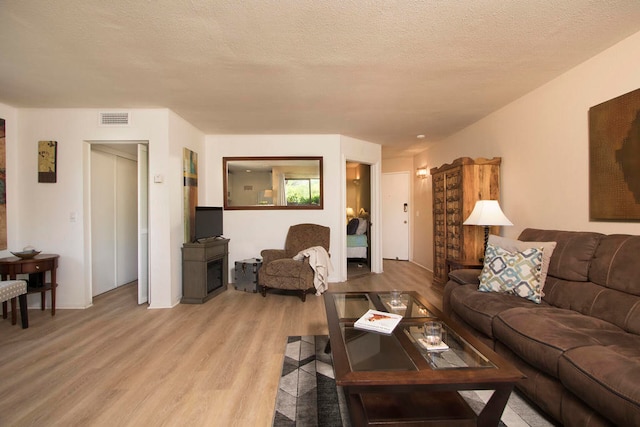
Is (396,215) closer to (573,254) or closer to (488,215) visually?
(488,215)

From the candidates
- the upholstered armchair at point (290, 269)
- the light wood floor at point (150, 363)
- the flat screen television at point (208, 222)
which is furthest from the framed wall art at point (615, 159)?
the flat screen television at point (208, 222)

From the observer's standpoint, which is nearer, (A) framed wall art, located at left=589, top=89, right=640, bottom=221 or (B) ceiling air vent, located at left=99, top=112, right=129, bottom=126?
(A) framed wall art, located at left=589, top=89, right=640, bottom=221

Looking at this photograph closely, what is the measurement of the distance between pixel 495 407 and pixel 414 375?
0.41m

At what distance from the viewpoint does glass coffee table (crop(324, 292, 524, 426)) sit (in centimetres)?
122

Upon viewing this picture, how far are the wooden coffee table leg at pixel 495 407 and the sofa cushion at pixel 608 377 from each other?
31 cm

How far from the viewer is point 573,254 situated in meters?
2.23

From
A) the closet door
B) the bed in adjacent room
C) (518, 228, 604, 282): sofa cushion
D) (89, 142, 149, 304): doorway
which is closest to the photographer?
(518, 228, 604, 282): sofa cushion

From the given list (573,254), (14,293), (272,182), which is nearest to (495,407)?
(573,254)

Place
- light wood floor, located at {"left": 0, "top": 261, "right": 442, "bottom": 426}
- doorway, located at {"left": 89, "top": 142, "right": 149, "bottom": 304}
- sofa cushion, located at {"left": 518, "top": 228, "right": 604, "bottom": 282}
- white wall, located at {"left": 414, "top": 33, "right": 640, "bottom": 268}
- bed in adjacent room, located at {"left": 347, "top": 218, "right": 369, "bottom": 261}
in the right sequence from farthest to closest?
bed in adjacent room, located at {"left": 347, "top": 218, "right": 369, "bottom": 261} → doorway, located at {"left": 89, "top": 142, "right": 149, "bottom": 304} → white wall, located at {"left": 414, "top": 33, "right": 640, "bottom": 268} → sofa cushion, located at {"left": 518, "top": 228, "right": 604, "bottom": 282} → light wood floor, located at {"left": 0, "top": 261, "right": 442, "bottom": 426}

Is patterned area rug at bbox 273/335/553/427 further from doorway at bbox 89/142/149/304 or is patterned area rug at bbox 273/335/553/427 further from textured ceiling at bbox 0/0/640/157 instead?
doorway at bbox 89/142/149/304

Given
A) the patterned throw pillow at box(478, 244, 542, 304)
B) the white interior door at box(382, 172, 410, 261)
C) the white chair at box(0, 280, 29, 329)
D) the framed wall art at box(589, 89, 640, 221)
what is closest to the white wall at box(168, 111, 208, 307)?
the white chair at box(0, 280, 29, 329)

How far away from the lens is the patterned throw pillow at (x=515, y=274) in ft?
7.36

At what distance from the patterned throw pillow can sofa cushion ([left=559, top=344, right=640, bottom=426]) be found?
2.45 feet

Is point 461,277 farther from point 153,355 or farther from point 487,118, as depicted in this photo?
point 153,355
